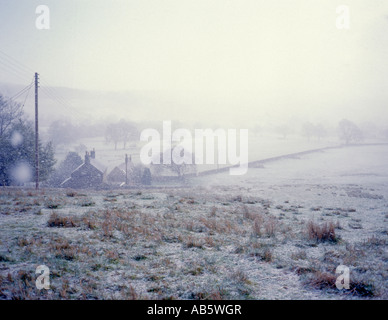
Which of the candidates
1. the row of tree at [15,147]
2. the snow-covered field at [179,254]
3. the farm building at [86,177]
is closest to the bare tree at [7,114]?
the row of tree at [15,147]

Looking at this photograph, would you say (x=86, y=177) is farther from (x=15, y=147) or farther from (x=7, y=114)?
(x=7, y=114)

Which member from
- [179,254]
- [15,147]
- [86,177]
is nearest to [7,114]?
[15,147]

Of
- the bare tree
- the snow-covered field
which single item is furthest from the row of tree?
the snow-covered field

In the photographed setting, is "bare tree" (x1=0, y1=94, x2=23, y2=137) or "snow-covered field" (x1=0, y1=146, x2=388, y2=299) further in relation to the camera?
"bare tree" (x1=0, y1=94, x2=23, y2=137)

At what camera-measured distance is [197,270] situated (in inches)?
286

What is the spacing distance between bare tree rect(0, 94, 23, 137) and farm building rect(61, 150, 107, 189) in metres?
10.9

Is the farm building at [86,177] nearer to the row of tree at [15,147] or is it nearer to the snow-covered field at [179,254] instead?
Answer: the row of tree at [15,147]

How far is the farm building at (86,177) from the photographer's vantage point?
127 feet

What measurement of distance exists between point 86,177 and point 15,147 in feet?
36.7

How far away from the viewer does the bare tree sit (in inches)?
1256

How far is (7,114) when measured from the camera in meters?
32.1

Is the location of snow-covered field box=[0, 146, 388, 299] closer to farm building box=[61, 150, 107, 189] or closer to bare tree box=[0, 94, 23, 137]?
bare tree box=[0, 94, 23, 137]

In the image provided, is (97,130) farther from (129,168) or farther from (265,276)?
(265,276)

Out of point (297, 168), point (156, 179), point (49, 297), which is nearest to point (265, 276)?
point (49, 297)
